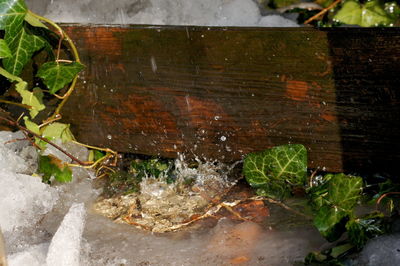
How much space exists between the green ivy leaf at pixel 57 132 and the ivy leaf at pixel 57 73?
0.22 m

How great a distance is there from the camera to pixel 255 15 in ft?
7.41

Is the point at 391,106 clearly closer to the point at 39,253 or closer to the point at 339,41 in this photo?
the point at 339,41

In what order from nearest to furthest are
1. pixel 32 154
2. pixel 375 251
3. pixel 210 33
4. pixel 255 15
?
pixel 375 251, pixel 210 33, pixel 32 154, pixel 255 15

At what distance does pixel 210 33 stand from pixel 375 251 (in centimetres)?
86

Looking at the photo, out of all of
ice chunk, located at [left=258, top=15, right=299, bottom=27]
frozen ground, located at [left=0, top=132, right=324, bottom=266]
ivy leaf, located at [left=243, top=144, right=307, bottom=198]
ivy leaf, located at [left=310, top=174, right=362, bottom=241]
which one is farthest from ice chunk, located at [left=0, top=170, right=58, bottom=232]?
ice chunk, located at [left=258, top=15, right=299, bottom=27]

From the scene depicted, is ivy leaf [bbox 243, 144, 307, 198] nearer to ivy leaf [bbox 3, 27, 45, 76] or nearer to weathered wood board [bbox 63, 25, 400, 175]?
weathered wood board [bbox 63, 25, 400, 175]

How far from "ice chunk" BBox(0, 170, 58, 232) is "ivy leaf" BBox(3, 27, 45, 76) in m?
0.37

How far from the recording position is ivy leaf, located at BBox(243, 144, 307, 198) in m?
1.69

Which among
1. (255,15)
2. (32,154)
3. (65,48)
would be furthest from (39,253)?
(255,15)

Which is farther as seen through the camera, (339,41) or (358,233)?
(339,41)

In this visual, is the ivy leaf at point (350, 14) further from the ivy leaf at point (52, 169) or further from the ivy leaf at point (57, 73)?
the ivy leaf at point (52, 169)

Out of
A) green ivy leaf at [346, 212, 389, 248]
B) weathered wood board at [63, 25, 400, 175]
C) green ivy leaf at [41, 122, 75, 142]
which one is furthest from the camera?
green ivy leaf at [41, 122, 75, 142]

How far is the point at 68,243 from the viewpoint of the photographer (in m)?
1.46

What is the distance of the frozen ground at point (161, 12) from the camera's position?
7.29 ft
